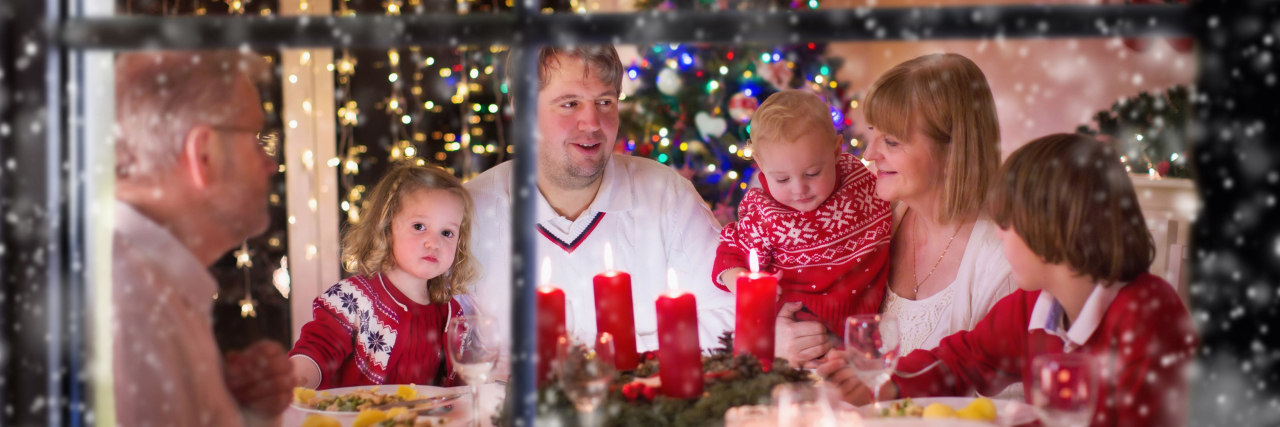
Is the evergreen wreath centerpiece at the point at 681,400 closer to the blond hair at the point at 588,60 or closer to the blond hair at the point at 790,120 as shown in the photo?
the blond hair at the point at 790,120

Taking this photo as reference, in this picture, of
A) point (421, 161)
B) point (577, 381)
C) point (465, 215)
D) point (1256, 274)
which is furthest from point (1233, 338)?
point (421, 161)

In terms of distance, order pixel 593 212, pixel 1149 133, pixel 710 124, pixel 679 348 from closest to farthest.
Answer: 1. pixel 679 348
2. pixel 593 212
3. pixel 1149 133
4. pixel 710 124

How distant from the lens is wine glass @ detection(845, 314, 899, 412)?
1.04 m

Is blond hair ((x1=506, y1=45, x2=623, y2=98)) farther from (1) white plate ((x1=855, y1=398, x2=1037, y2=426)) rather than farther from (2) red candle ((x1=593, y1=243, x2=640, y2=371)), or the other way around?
(1) white plate ((x1=855, y1=398, x2=1037, y2=426))

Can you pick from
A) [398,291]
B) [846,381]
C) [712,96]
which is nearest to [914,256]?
[846,381]

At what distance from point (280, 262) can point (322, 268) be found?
22 cm

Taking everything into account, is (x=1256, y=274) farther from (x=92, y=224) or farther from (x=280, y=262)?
(x=280, y=262)

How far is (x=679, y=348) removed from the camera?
91 centimetres

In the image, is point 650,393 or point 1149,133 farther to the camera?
point 1149,133

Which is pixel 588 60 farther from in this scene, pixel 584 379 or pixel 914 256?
pixel 584 379

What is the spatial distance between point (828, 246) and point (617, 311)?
0.86m

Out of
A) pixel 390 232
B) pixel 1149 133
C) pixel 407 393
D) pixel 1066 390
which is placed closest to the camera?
pixel 1066 390

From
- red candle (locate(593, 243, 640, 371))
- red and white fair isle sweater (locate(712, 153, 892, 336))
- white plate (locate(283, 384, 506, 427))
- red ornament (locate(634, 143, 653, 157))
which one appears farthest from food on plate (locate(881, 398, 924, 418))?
red ornament (locate(634, 143, 653, 157))

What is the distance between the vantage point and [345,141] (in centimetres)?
378
